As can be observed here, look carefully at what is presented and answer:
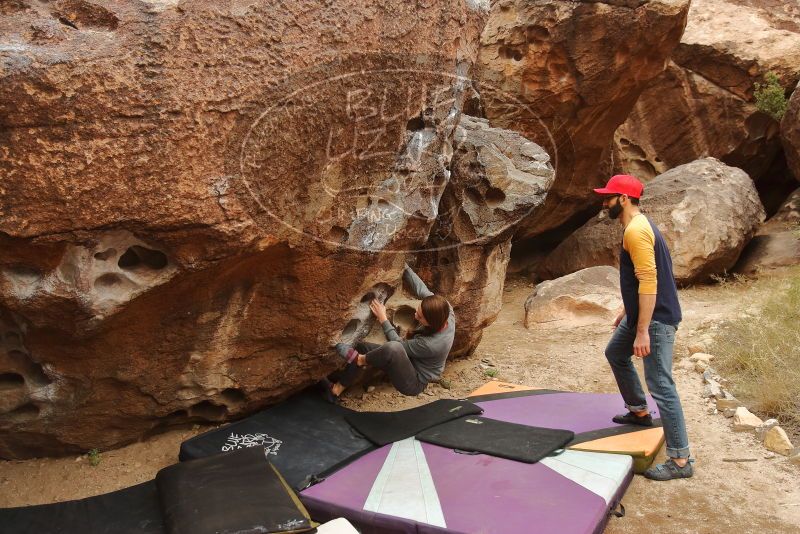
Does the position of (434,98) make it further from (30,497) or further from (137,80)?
(30,497)

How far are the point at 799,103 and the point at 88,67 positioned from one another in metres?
7.89

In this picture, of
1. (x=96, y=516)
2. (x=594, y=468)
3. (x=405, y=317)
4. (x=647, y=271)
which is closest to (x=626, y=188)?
(x=647, y=271)

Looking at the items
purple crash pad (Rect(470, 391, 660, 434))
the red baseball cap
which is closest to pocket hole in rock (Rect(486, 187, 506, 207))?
purple crash pad (Rect(470, 391, 660, 434))

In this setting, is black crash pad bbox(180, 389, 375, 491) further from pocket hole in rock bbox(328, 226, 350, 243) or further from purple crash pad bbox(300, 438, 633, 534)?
pocket hole in rock bbox(328, 226, 350, 243)

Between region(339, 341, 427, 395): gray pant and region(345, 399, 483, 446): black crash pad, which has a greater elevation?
region(339, 341, 427, 395): gray pant

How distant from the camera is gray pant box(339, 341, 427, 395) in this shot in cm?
403

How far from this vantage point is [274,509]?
2854 millimetres

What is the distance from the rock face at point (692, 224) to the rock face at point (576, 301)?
1.04 m

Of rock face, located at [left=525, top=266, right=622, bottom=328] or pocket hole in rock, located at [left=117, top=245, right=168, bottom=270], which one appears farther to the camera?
rock face, located at [left=525, top=266, right=622, bottom=328]

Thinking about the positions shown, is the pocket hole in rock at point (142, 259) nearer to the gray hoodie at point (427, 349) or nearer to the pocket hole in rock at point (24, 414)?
the pocket hole in rock at point (24, 414)

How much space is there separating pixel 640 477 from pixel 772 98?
7.42 metres

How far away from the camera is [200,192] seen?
2.93 meters

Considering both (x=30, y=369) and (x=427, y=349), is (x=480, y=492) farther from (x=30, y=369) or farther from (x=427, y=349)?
(x=30, y=369)

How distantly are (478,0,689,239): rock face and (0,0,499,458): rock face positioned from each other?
10.3ft
